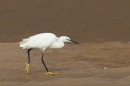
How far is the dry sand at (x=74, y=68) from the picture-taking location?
28.5 feet

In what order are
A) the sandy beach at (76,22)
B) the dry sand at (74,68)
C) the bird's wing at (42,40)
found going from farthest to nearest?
1. the sandy beach at (76,22)
2. the bird's wing at (42,40)
3. the dry sand at (74,68)

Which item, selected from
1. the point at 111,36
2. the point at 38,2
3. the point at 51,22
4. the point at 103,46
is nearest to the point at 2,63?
the point at 103,46

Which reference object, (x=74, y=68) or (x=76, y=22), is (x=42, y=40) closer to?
(x=74, y=68)

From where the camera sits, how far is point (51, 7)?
29.2 m

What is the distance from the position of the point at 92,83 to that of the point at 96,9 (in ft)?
67.9

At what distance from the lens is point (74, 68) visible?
1213 centimetres

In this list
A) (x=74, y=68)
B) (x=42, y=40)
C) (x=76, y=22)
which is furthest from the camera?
(x=76, y=22)

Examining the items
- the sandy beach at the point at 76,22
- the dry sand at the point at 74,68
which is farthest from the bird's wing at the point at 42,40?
the sandy beach at the point at 76,22

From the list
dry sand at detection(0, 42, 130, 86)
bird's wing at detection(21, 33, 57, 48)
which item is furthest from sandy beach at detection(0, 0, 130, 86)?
bird's wing at detection(21, 33, 57, 48)

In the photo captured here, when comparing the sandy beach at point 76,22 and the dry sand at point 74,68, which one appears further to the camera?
the sandy beach at point 76,22

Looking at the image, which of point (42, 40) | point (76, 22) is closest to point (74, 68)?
point (42, 40)

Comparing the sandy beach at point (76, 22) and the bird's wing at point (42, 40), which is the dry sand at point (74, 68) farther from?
the bird's wing at point (42, 40)

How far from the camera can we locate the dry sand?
8686 mm

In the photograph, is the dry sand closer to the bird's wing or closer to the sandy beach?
the sandy beach
